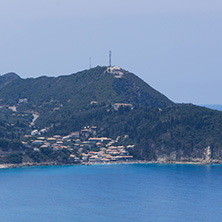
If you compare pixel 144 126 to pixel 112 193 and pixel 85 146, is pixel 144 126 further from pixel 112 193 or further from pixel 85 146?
pixel 112 193

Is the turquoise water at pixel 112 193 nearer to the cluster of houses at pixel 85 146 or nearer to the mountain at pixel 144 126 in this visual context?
the mountain at pixel 144 126

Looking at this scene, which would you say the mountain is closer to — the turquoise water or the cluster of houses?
the cluster of houses

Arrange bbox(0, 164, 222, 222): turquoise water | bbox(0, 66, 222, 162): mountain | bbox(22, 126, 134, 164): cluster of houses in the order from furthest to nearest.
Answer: bbox(0, 66, 222, 162): mountain, bbox(22, 126, 134, 164): cluster of houses, bbox(0, 164, 222, 222): turquoise water

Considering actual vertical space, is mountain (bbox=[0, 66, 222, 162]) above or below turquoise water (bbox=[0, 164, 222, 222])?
above

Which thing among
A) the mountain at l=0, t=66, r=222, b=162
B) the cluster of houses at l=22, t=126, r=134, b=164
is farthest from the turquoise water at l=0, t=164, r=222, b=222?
the cluster of houses at l=22, t=126, r=134, b=164

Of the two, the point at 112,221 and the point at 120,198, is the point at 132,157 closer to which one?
the point at 120,198

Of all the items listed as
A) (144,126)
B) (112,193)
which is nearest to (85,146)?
(144,126)
